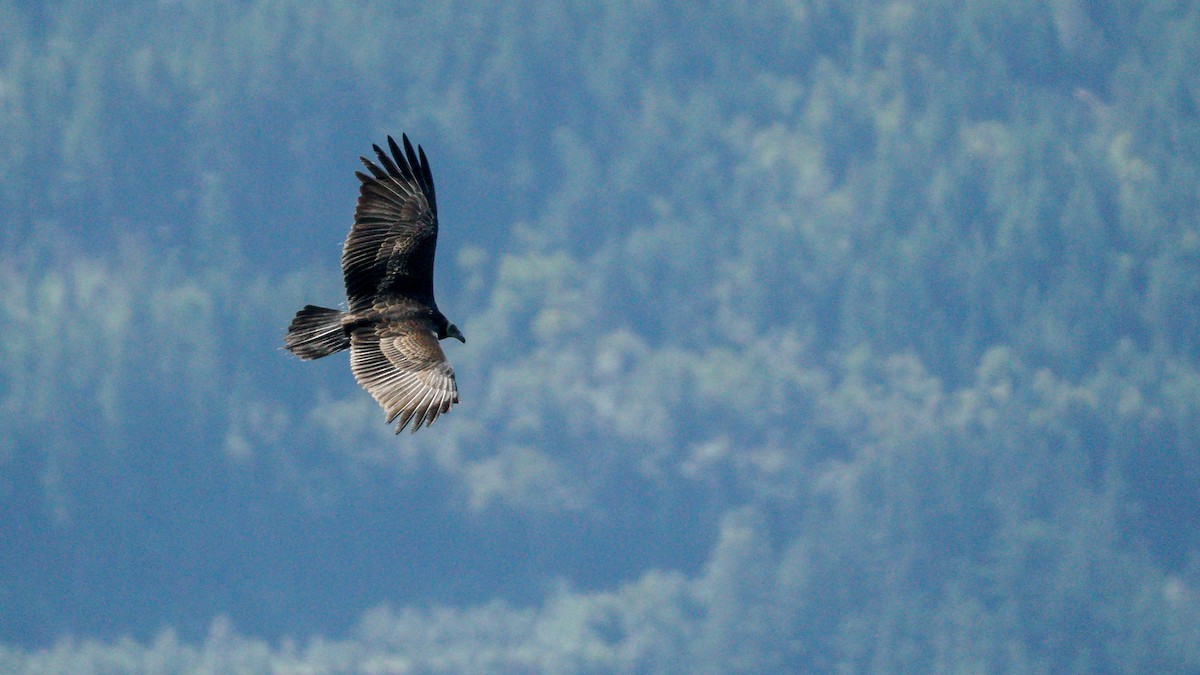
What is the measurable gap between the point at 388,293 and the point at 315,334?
1923mm

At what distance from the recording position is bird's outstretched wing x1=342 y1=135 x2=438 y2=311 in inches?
1353

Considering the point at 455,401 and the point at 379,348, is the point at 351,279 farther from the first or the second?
the point at 455,401

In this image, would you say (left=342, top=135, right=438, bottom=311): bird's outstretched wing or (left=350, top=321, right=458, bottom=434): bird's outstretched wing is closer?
(left=350, top=321, right=458, bottom=434): bird's outstretched wing

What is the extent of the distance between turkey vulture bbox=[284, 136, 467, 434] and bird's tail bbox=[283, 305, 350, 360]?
0.8 inches

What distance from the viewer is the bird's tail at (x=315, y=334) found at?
33125mm

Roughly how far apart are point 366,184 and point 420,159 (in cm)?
141

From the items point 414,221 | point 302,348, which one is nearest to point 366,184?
point 414,221

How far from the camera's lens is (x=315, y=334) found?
3331 cm

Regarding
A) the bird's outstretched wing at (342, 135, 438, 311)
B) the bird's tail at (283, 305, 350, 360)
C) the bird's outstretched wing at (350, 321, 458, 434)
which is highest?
the bird's outstretched wing at (342, 135, 438, 311)

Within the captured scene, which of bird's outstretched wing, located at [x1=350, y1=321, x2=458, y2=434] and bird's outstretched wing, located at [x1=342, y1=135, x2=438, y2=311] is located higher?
bird's outstretched wing, located at [x1=342, y1=135, x2=438, y2=311]

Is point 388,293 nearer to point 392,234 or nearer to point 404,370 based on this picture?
point 392,234

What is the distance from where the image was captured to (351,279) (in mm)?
34375

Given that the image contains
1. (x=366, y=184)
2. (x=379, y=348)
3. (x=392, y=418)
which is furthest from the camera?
(x=366, y=184)

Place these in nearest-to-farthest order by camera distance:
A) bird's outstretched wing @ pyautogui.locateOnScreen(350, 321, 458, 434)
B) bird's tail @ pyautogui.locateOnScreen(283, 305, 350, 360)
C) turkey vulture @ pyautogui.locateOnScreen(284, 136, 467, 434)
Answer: bird's outstretched wing @ pyautogui.locateOnScreen(350, 321, 458, 434) < turkey vulture @ pyautogui.locateOnScreen(284, 136, 467, 434) < bird's tail @ pyautogui.locateOnScreen(283, 305, 350, 360)
